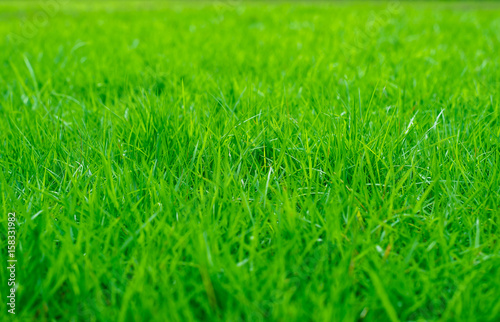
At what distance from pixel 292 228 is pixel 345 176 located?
354 mm

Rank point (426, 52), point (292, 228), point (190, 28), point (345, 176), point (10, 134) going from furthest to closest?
point (190, 28) → point (426, 52) → point (10, 134) → point (345, 176) → point (292, 228)

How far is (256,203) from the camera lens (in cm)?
126

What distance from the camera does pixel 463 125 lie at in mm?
1854

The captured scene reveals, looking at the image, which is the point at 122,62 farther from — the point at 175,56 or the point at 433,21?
the point at 433,21

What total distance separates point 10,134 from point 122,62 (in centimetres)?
134

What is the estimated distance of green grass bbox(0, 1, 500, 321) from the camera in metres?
0.97

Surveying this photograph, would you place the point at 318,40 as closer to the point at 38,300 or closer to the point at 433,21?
the point at 433,21

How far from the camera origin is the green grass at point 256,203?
974 millimetres

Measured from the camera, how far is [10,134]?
1808mm

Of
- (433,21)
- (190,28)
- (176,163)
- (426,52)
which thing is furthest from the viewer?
(433,21)

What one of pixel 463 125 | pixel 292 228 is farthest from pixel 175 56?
pixel 292 228

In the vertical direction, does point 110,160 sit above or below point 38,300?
above

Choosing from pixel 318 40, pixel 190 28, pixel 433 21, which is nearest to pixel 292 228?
pixel 318 40

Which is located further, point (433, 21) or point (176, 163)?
point (433, 21)
